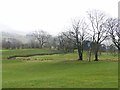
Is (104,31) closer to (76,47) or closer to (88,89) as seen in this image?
(76,47)

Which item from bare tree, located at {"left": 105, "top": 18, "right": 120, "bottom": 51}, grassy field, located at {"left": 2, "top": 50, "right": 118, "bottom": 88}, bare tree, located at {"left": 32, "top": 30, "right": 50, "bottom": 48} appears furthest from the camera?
bare tree, located at {"left": 32, "top": 30, "right": 50, "bottom": 48}

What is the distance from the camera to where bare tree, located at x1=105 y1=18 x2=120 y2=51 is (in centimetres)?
6619

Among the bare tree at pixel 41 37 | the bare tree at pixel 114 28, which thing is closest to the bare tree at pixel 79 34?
the bare tree at pixel 114 28

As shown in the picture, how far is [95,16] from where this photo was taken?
6800cm

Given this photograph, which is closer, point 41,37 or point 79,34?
point 79,34

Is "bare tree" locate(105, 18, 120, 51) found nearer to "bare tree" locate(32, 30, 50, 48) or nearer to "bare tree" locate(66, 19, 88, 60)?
"bare tree" locate(66, 19, 88, 60)

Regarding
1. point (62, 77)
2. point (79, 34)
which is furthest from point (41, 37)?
point (62, 77)

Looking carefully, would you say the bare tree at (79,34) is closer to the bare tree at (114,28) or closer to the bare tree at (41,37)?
the bare tree at (114,28)

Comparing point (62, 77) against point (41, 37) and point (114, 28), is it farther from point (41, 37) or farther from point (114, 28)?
point (41, 37)

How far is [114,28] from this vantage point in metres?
66.8

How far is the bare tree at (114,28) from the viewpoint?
6619cm

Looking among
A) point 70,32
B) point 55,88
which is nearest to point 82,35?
point 70,32

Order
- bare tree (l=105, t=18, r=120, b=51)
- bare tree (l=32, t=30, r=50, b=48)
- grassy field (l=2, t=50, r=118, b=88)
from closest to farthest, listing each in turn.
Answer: grassy field (l=2, t=50, r=118, b=88), bare tree (l=105, t=18, r=120, b=51), bare tree (l=32, t=30, r=50, b=48)

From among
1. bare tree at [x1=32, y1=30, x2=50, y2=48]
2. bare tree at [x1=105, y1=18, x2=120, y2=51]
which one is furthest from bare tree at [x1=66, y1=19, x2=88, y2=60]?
bare tree at [x1=32, y1=30, x2=50, y2=48]
